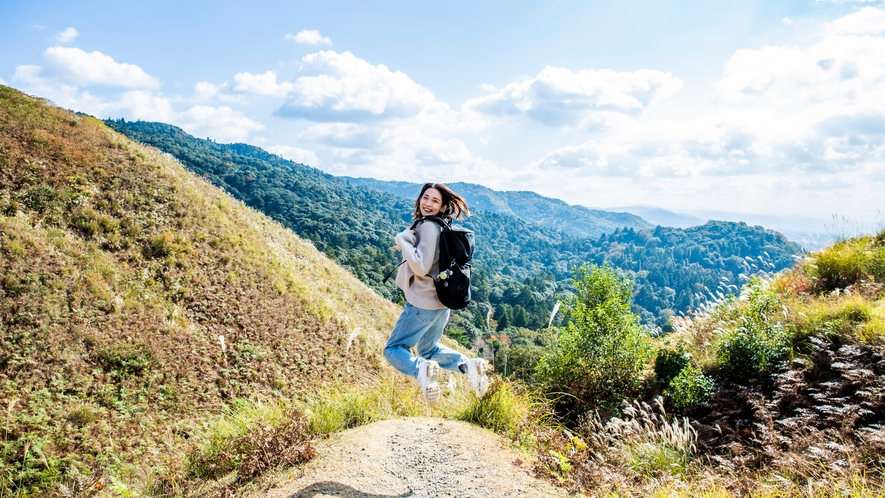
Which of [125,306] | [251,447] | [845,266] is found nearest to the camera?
[251,447]

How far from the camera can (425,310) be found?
13.9 ft

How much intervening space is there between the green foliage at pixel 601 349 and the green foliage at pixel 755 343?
3.41 feet

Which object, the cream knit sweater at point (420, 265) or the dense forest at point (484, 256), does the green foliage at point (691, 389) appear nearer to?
the cream knit sweater at point (420, 265)

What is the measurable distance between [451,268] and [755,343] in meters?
4.51

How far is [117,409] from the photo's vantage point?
894 cm

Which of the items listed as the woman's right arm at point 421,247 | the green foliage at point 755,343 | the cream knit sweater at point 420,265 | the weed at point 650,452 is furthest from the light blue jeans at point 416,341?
the green foliage at point 755,343

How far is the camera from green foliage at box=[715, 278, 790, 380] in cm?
585

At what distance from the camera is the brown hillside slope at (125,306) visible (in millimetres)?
8586

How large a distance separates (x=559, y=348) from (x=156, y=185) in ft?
50.2

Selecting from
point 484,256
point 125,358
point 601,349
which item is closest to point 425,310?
point 601,349

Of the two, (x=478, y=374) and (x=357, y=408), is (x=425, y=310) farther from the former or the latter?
(x=357, y=408)

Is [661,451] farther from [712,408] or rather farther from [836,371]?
[836,371]

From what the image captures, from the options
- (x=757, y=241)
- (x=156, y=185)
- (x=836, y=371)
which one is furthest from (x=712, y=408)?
(x=757, y=241)

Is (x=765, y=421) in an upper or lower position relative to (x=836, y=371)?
lower
